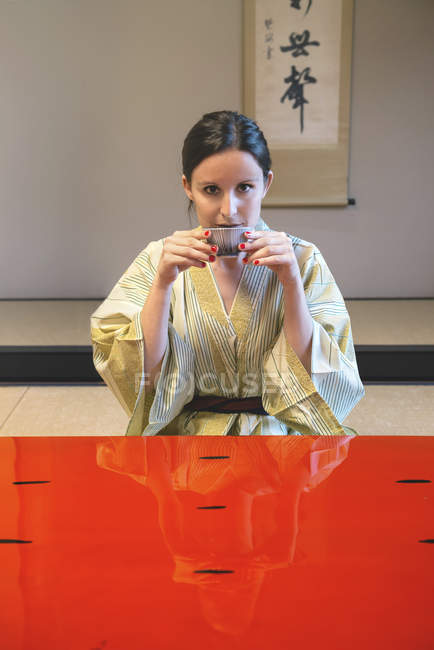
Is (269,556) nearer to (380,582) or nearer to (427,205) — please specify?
(380,582)

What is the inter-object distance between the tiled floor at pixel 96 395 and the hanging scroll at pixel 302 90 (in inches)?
40.5

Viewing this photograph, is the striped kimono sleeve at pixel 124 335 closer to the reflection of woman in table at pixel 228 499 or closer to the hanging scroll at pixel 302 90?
the reflection of woman in table at pixel 228 499

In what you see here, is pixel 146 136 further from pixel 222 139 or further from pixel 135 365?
pixel 135 365

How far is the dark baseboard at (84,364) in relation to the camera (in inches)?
129

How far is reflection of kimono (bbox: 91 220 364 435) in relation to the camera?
1.29m

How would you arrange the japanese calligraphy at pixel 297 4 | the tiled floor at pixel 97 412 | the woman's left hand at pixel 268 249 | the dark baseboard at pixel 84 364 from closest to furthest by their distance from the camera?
the woman's left hand at pixel 268 249, the tiled floor at pixel 97 412, the dark baseboard at pixel 84 364, the japanese calligraphy at pixel 297 4

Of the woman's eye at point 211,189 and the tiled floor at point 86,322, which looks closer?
the woman's eye at point 211,189

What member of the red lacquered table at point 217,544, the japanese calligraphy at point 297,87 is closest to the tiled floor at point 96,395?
the japanese calligraphy at point 297,87

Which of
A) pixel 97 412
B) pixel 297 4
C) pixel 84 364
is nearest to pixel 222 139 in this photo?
pixel 97 412

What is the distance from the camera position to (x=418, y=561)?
0.63m

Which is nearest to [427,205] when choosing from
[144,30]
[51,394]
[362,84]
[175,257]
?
[362,84]

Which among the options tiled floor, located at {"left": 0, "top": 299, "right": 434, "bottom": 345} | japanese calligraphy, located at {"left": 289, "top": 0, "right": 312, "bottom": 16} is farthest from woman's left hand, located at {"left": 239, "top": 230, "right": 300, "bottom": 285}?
japanese calligraphy, located at {"left": 289, "top": 0, "right": 312, "bottom": 16}

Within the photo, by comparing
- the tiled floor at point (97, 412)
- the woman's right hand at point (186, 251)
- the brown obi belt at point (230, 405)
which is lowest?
the tiled floor at point (97, 412)

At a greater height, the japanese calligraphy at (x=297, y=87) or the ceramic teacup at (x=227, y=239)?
the japanese calligraphy at (x=297, y=87)
